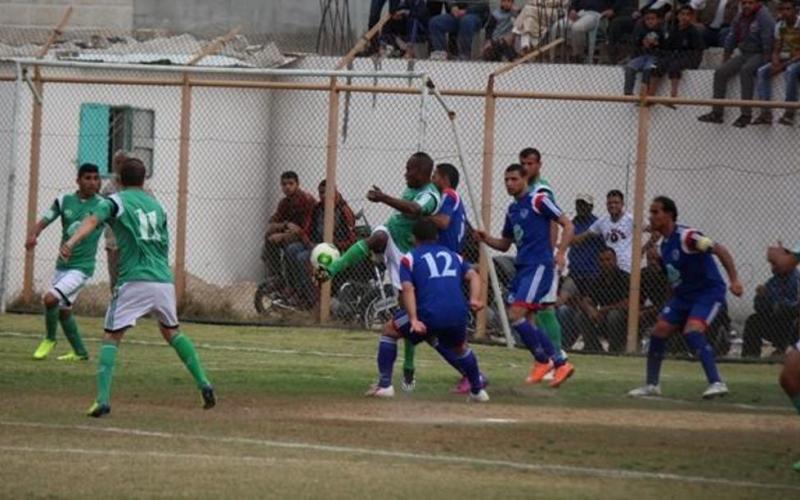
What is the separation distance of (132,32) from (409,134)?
19.1 ft

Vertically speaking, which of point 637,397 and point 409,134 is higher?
point 409,134

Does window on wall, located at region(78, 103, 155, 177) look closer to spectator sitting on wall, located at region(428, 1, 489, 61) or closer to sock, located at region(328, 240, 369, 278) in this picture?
spectator sitting on wall, located at region(428, 1, 489, 61)

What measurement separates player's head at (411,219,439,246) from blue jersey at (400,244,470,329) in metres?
0.06

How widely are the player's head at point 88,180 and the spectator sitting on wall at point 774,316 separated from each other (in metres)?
7.57

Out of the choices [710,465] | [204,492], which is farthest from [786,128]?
[204,492]

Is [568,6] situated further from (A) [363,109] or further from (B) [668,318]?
(B) [668,318]

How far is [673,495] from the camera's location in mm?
11609

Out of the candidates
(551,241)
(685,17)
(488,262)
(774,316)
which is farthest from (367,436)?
(685,17)

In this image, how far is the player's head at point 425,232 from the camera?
51.6 feet

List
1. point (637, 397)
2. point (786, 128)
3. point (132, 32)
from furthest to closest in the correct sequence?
point (132, 32)
point (786, 128)
point (637, 397)

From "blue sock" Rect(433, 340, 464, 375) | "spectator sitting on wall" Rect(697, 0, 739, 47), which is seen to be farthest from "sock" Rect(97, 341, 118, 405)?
"spectator sitting on wall" Rect(697, 0, 739, 47)

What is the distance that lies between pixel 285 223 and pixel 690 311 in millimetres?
8689

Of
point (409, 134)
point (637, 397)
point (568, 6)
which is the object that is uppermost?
point (568, 6)

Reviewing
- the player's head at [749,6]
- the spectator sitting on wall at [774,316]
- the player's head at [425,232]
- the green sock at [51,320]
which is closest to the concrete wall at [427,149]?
the player's head at [749,6]
